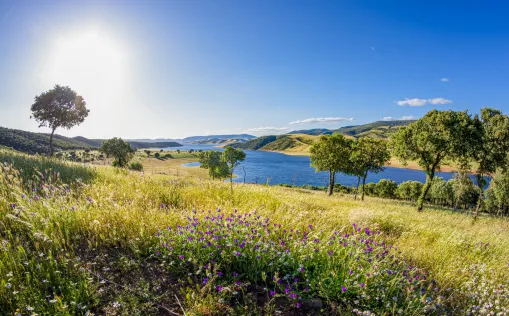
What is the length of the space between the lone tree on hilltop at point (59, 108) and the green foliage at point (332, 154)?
40186 millimetres

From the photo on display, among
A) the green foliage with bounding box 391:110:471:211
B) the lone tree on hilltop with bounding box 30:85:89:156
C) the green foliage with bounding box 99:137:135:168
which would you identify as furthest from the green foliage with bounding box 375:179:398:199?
the lone tree on hilltop with bounding box 30:85:89:156

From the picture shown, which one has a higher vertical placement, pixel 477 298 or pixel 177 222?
pixel 177 222

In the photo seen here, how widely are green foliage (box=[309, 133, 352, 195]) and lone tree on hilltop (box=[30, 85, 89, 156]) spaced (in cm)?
4019

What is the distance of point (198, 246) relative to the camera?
3445mm

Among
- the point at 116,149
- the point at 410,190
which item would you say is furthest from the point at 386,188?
the point at 116,149

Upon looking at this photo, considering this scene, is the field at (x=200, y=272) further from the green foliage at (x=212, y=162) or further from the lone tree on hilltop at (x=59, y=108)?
the green foliage at (x=212, y=162)

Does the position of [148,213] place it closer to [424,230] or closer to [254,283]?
[254,283]

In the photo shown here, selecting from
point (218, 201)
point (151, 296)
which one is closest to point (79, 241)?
point (151, 296)

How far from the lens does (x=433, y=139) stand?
22.7 m

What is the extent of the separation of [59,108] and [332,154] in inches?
1729

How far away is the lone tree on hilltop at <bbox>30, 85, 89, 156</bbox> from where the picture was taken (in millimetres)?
34375

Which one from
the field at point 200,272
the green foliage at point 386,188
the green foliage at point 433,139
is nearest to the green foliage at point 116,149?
the green foliage at point 433,139

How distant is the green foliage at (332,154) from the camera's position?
139ft

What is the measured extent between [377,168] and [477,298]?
40.4 metres
